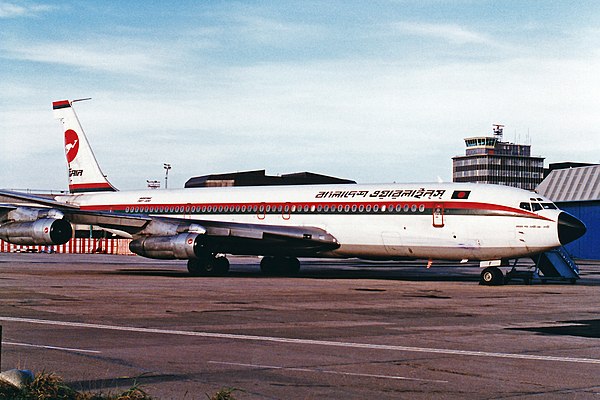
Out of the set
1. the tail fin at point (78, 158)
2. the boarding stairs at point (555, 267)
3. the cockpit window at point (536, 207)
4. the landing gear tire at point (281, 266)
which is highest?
the tail fin at point (78, 158)

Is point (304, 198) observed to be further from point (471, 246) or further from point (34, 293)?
point (34, 293)

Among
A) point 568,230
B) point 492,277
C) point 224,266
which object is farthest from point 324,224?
point 568,230

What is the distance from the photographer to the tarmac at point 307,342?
36.2 feet

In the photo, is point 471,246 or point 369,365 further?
point 471,246

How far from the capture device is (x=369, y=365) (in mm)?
12742

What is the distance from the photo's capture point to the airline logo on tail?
48.6 meters

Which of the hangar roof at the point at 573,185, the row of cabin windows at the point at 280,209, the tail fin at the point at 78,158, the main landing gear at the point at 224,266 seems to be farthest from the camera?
the hangar roof at the point at 573,185

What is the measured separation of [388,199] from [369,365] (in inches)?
905

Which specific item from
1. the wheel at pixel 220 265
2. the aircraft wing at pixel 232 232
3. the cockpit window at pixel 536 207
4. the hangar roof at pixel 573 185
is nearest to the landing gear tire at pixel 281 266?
the wheel at pixel 220 265

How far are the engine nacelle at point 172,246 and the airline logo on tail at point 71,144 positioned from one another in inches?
549

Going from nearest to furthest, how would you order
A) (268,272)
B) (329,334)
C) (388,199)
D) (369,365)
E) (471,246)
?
(369,365) → (329,334) → (471,246) → (388,199) → (268,272)

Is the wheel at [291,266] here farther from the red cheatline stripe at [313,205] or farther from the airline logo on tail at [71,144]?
the airline logo on tail at [71,144]

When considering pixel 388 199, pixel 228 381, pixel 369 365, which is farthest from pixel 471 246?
pixel 228 381

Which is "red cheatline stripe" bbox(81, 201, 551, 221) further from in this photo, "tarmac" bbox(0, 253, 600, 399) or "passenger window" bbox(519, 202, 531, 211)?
"tarmac" bbox(0, 253, 600, 399)
